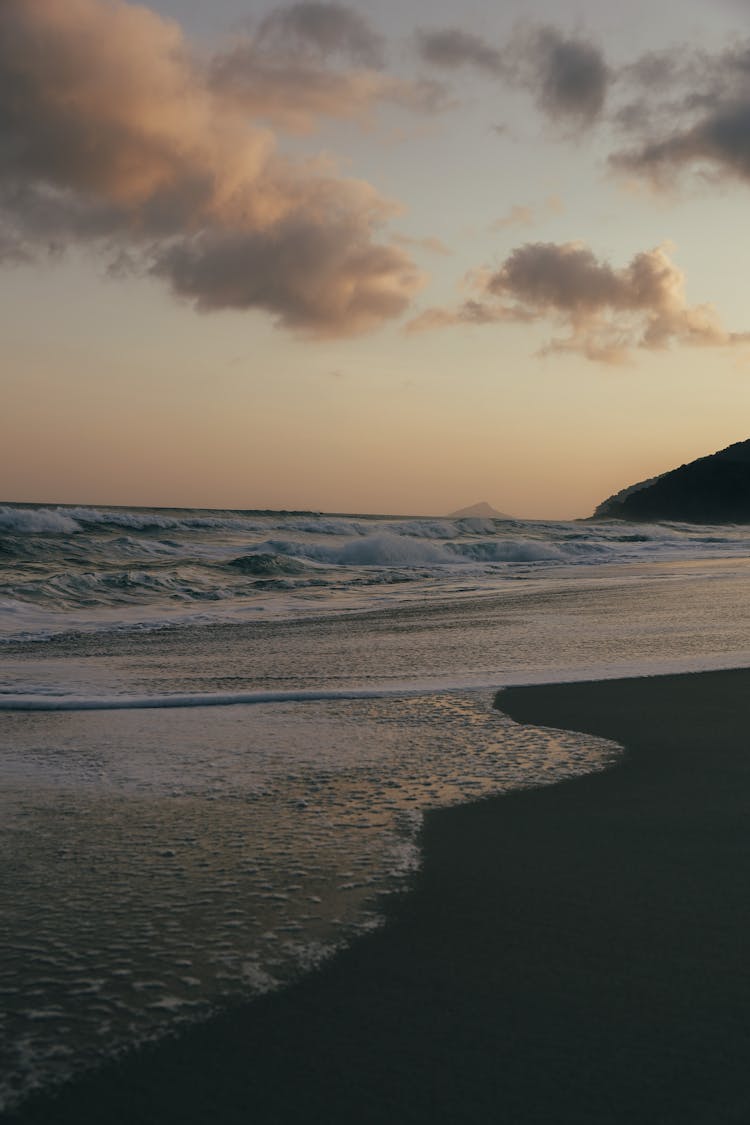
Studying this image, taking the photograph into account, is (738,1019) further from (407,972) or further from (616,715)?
(616,715)

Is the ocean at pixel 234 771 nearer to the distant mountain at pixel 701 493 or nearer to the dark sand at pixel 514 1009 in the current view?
the dark sand at pixel 514 1009

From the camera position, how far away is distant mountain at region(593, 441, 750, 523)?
4537 inches

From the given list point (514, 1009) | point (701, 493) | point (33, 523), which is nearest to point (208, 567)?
point (33, 523)

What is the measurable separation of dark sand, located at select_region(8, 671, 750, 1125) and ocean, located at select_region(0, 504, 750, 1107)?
117 mm

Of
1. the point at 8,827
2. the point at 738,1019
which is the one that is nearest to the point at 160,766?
the point at 8,827

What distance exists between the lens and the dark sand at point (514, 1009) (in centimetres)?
140

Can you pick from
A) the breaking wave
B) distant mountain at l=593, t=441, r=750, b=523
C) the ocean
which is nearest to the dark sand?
the ocean

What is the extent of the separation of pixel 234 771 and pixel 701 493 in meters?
129

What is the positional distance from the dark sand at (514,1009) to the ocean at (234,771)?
0.38ft

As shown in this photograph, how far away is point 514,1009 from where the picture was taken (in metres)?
1.66

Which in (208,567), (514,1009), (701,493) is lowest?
(514,1009)

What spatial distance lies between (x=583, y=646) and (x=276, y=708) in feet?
9.74

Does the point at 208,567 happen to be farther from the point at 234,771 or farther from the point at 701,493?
the point at 701,493

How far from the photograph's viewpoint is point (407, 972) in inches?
71.7
